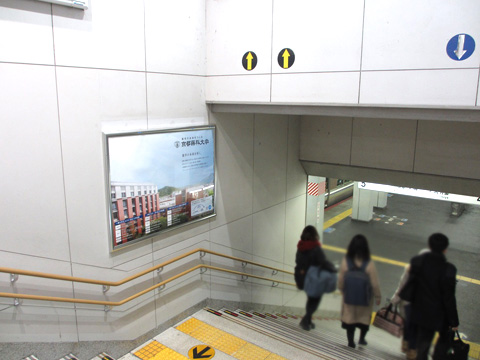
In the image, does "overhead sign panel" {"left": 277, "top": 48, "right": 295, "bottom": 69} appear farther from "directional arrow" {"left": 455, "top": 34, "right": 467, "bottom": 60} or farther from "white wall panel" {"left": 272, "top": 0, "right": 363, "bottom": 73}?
"directional arrow" {"left": 455, "top": 34, "right": 467, "bottom": 60}

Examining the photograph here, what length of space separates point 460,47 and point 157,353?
3.96 meters

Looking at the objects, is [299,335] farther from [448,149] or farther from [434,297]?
[448,149]

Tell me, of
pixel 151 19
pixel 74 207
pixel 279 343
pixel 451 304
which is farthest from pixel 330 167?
pixel 451 304

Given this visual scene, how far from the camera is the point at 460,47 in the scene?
9.14ft

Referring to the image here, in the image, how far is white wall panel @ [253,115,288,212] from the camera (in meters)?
5.61

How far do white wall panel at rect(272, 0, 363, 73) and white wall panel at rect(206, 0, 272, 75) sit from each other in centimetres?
12

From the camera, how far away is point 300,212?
7.03m

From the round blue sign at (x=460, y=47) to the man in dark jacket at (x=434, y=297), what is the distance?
2227mm

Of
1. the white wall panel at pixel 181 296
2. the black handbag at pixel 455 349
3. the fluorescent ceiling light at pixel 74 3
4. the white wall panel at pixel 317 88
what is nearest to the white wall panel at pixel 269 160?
the white wall panel at pixel 181 296

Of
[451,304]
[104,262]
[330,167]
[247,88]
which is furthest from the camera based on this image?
[330,167]

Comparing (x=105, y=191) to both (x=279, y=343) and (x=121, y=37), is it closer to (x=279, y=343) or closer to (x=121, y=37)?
(x=121, y=37)

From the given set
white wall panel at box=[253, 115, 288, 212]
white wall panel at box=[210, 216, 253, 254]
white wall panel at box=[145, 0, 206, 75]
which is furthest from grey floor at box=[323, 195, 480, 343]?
white wall panel at box=[253, 115, 288, 212]

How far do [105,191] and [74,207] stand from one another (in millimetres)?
327

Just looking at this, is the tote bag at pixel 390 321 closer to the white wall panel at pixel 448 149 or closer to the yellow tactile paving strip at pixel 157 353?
the yellow tactile paving strip at pixel 157 353
